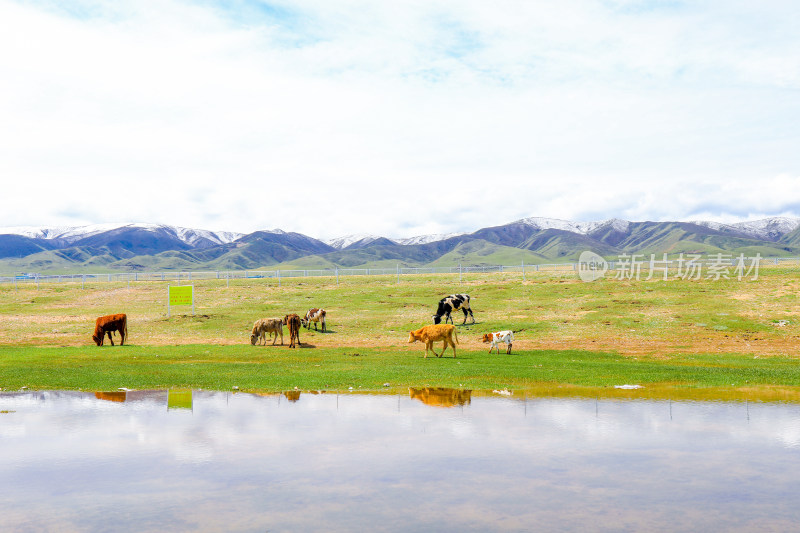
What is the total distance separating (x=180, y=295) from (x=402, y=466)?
45.2 m

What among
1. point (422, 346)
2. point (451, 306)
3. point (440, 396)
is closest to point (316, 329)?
point (451, 306)

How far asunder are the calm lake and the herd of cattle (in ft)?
42.3

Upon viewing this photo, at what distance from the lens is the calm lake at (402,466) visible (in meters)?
10.3

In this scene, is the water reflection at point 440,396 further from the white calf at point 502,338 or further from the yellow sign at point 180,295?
the yellow sign at point 180,295

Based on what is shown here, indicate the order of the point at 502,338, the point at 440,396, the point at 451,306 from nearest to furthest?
the point at 440,396
the point at 502,338
the point at 451,306

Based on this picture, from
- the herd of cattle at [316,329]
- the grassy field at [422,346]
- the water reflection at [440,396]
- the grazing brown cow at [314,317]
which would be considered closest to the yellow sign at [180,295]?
the grassy field at [422,346]

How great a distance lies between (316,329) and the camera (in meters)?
47.9

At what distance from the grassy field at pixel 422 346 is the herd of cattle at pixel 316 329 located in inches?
39.8

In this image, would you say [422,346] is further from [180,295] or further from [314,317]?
[180,295]

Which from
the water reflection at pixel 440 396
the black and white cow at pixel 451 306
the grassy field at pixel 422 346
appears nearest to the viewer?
the water reflection at pixel 440 396

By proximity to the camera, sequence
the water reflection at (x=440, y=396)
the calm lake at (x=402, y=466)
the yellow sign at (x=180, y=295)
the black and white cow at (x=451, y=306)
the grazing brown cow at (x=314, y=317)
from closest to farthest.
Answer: the calm lake at (x=402, y=466) → the water reflection at (x=440, y=396) → the grazing brown cow at (x=314, y=317) → the black and white cow at (x=451, y=306) → the yellow sign at (x=180, y=295)

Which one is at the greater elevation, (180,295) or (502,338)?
(180,295)

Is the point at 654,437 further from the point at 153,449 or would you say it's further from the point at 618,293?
the point at 618,293

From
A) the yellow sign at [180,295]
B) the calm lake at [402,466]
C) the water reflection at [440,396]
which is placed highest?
the yellow sign at [180,295]
